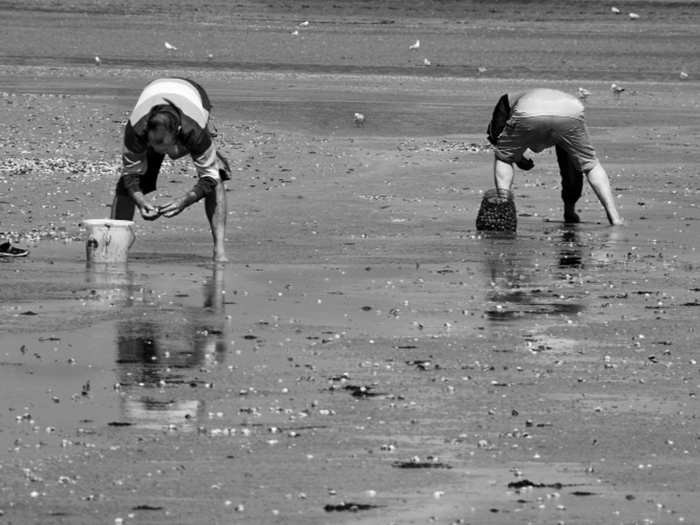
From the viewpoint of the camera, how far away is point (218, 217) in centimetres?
1470

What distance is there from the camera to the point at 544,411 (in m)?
9.56

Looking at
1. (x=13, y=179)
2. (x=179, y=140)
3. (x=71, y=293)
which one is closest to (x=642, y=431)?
(x=71, y=293)

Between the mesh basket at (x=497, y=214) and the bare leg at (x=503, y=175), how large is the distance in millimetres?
536

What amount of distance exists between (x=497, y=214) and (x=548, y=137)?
124 centimetres

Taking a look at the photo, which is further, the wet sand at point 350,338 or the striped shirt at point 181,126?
the striped shirt at point 181,126

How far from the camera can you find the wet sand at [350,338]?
806 cm

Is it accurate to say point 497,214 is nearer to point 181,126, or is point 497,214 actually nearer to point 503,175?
point 503,175

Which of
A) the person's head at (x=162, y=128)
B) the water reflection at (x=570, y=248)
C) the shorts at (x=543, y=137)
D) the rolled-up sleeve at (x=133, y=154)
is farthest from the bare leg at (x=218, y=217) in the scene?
the shorts at (x=543, y=137)

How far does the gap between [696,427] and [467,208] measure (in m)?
9.50

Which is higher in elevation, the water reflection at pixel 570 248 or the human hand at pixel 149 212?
the human hand at pixel 149 212

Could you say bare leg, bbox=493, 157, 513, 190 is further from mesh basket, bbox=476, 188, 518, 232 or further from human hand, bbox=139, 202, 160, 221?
human hand, bbox=139, 202, 160, 221

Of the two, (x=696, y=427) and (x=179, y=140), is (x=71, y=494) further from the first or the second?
(x=179, y=140)

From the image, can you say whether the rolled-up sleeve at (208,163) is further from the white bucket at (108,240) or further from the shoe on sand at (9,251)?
the shoe on sand at (9,251)

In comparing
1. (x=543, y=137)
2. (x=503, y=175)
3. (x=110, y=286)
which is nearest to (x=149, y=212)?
(x=110, y=286)
